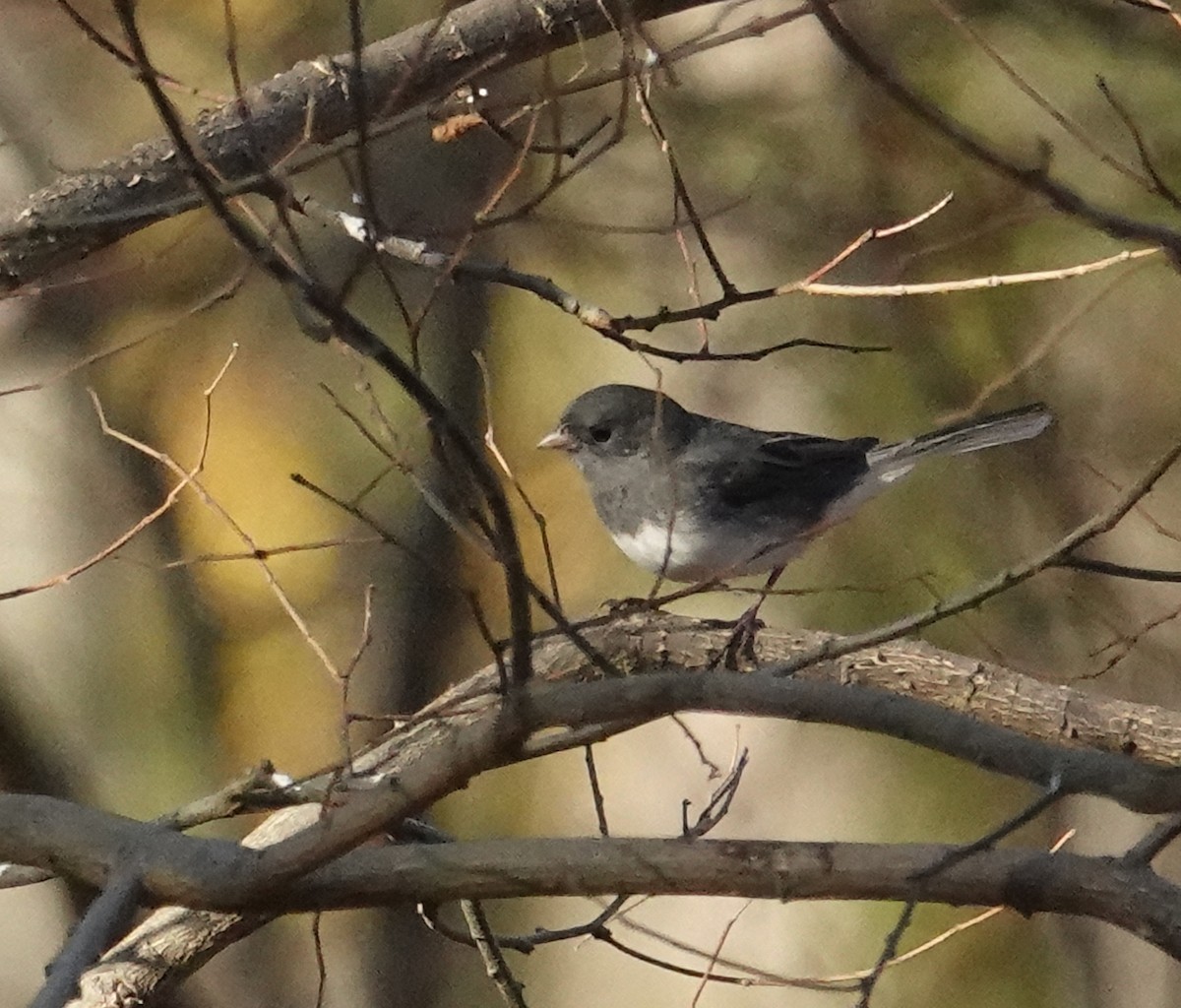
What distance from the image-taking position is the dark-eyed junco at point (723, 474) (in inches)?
82.8

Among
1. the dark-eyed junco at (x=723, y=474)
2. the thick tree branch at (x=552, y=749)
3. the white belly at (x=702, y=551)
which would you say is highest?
the dark-eyed junco at (x=723, y=474)

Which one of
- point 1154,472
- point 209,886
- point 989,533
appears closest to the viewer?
point 1154,472

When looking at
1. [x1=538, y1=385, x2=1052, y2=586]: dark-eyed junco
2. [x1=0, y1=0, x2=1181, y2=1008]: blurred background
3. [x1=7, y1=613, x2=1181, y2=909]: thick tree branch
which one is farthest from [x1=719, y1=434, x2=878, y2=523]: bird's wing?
[x1=7, y1=613, x2=1181, y2=909]: thick tree branch

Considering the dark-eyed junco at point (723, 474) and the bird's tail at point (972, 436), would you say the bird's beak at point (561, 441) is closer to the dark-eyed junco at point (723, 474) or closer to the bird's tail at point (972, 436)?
the dark-eyed junco at point (723, 474)

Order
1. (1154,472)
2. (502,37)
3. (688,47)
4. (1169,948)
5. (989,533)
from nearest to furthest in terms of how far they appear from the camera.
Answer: (1154,472), (1169,948), (688,47), (502,37), (989,533)

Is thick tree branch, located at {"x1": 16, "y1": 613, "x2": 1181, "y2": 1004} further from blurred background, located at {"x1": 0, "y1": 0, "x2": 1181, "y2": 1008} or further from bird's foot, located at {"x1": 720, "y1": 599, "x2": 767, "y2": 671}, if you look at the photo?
blurred background, located at {"x1": 0, "y1": 0, "x2": 1181, "y2": 1008}

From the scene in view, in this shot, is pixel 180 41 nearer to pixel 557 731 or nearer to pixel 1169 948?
pixel 557 731

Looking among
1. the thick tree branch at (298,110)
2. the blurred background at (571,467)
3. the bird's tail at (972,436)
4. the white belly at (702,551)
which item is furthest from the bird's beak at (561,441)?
the thick tree branch at (298,110)

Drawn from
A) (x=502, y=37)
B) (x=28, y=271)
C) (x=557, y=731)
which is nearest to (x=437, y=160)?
(x=502, y=37)

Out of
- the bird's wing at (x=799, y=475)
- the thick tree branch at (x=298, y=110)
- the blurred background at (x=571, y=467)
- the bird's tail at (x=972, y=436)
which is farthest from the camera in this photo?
the blurred background at (x=571, y=467)

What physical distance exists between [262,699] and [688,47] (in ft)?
6.95

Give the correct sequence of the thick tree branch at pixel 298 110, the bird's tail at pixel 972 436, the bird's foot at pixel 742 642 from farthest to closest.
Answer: the bird's tail at pixel 972 436 → the bird's foot at pixel 742 642 → the thick tree branch at pixel 298 110

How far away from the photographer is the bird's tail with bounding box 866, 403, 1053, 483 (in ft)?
6.72

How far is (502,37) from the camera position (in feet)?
5.68
